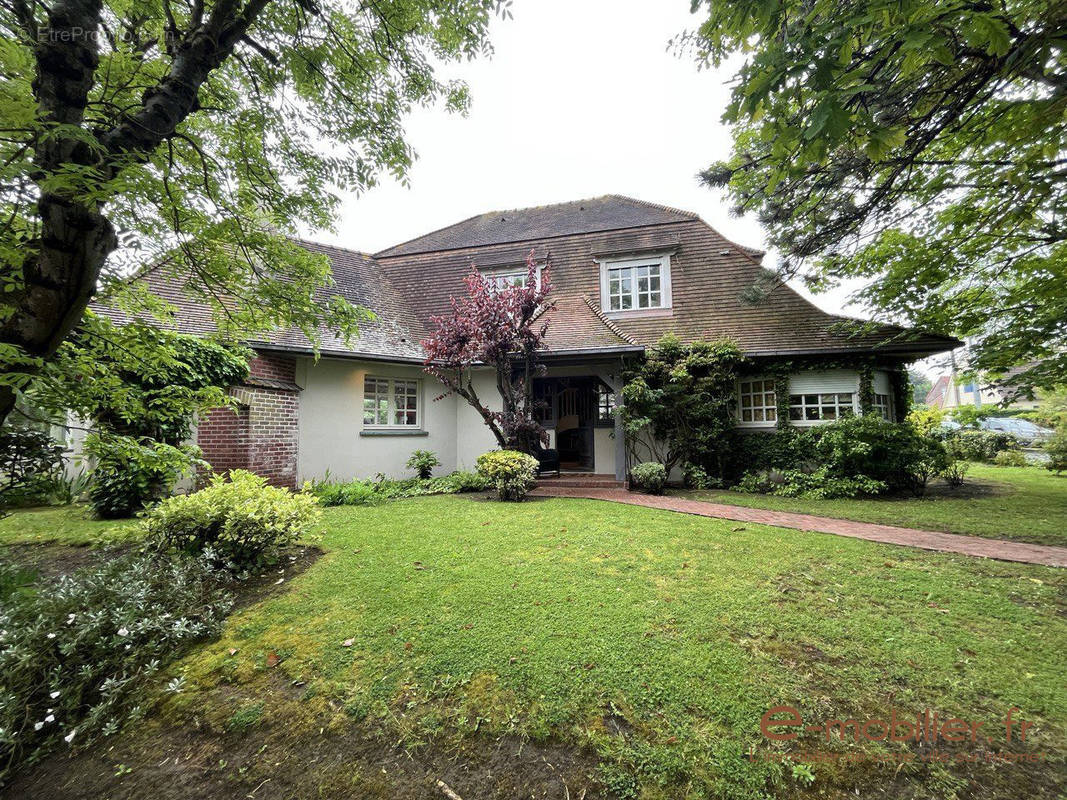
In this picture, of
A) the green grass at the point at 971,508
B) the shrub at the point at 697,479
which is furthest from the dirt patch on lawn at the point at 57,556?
the shrub at the point at 697,479

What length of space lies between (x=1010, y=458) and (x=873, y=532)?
13535mm

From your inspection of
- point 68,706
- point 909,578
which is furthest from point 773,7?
point 68,706

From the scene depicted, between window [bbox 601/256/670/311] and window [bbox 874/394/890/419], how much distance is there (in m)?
5.30

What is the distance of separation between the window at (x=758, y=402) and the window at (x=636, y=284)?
3075mm

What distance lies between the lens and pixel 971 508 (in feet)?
21.7

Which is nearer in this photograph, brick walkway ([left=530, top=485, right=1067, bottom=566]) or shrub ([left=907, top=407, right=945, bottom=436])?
brick walkway ([left=530, top=485, right=1067, bottom=566])

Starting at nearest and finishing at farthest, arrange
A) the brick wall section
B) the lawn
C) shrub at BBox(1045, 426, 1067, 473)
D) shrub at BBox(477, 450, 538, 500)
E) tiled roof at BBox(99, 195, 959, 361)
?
the lawn, the brick wall section, shrub at BBox(477, 450, 538, 500), tiled roof at BBox(99, 195, 959, 361), shrub at BBox(1045, 426, 1067, 473)

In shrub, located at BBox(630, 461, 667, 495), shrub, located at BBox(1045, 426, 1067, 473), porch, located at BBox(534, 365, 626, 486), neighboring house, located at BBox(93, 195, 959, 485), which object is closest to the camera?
neighboring house, located at BBox(93, 195, 959, 485)

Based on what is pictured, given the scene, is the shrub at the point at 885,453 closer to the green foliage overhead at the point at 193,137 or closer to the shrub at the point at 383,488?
the shrub at the point at 383,488

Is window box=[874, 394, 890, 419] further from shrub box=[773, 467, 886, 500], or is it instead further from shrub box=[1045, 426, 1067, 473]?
shrub box=[1045, 426, 1067, 473]

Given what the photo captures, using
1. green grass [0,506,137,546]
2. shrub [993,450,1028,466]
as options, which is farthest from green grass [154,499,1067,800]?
shrub [993,450,1028,466]

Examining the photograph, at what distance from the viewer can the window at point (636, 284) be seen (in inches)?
430

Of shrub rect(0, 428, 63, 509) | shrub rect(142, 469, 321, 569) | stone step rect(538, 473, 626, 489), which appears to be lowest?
stone step rect(538, 473, 626, 489)

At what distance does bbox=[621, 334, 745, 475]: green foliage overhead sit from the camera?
877cm
